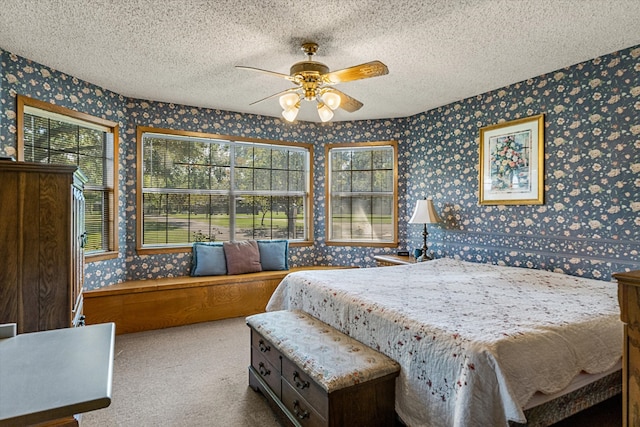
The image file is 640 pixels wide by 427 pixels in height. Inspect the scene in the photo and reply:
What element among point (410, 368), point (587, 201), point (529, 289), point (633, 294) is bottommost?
point (410, 368)

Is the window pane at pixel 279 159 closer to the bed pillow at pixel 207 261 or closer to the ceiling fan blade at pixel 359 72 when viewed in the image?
the bed pillow at pixel 207 261

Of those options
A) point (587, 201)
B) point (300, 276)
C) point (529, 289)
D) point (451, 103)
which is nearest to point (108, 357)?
point (300, 276)

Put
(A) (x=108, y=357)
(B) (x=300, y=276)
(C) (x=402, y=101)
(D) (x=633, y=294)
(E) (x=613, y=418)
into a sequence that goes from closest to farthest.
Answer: (D) (x=633, y=294) → (A) (x=108, y=357) → (E) (x=613, y=418) → (B) (x=300, y=276) → (C) (x=402, y=101)

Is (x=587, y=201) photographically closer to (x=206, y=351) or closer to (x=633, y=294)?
(x=633, y=294)

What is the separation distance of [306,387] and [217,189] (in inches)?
130

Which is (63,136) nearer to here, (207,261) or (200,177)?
(200,177)

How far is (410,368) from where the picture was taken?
1.73 meters

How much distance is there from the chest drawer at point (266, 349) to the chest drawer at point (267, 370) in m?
0.02

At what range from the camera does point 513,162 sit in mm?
3559

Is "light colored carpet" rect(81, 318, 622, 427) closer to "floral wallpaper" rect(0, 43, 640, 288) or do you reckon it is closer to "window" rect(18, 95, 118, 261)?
"floral wallpaper" rect(0, 43, 640, 288)

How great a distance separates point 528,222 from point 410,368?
2.42 meters

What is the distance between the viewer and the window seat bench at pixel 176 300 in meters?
3.55

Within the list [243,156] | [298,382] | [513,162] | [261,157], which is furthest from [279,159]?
[298,382]

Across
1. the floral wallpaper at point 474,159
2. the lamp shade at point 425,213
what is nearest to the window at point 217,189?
the floral wallpaper at point 474,159
